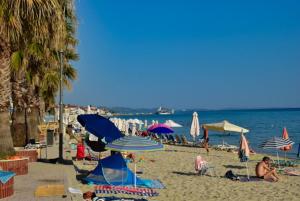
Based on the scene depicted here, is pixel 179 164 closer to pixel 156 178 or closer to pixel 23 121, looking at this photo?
pixel 156 178

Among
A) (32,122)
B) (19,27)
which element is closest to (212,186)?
(19,27)

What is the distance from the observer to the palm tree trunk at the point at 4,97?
447 inches

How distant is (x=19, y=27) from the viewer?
10.6 m

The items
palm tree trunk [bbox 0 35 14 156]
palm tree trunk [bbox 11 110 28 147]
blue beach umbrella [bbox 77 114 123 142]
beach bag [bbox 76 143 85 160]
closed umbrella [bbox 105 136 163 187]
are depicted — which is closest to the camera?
closed umbrella [bbox 105 136 163 187]

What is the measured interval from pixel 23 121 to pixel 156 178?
8830 mm

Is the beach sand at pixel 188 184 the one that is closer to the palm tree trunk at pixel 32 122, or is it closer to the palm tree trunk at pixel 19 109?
the palm tree trunk at pixel 19 109

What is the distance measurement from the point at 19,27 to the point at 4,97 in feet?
6.71

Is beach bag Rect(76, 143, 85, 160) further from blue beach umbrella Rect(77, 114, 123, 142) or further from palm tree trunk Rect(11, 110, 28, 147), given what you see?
blue beach umbrella Rect(77, 114, 123, 142)

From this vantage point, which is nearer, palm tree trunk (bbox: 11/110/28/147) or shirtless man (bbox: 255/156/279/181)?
shirtless man (bbox: 255/156/279/181)

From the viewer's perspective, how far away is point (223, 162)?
1897cm

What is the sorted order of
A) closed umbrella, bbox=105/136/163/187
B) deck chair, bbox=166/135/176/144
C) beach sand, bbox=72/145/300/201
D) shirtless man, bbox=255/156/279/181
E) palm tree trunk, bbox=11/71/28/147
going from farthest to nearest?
deck chair, bbox=166/135/176/144
palm tree trunk, bbox=11/71/28/147
shirtless man, bbox=255/156/279/181
beach sand, bbox=72/145/300/201
closed umbrella, bbox=105/136/163/187

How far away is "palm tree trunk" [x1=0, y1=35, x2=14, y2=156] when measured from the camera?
37.2ft

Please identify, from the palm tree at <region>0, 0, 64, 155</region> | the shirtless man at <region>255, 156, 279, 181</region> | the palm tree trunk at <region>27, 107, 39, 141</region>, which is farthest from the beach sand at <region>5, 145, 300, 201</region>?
the palm tree trunk at <region>27, 107, 39, 141</region>

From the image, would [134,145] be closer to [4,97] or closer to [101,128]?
[101,128]
